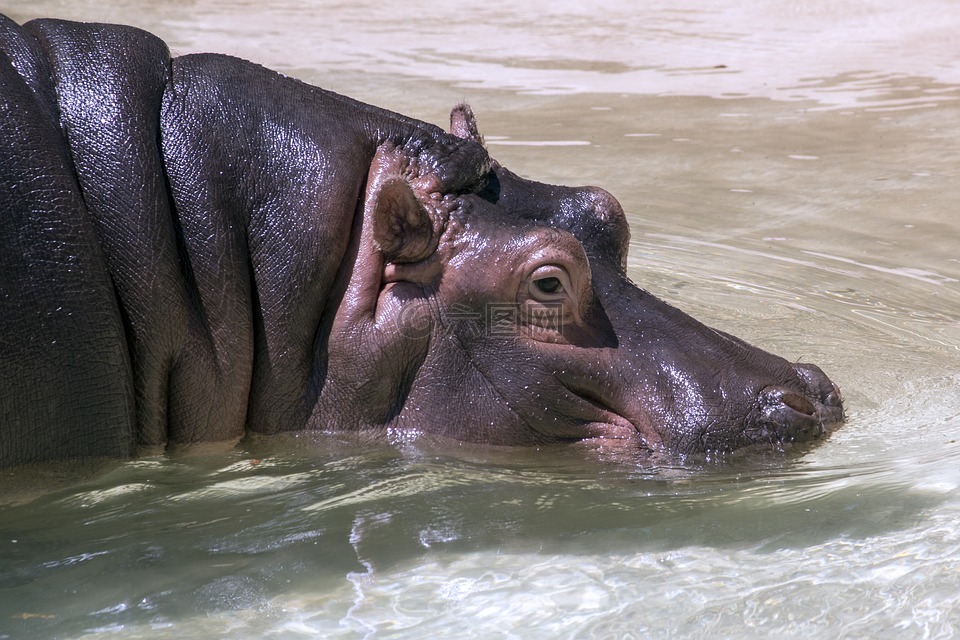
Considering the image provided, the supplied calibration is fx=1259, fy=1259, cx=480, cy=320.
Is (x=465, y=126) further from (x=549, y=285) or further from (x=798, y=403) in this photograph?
(x=798, y=403)

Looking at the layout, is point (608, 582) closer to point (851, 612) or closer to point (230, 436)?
point (851, 612)

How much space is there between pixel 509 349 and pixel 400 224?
1.65ft

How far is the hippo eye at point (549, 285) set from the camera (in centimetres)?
377

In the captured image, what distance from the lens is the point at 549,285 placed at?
3.78 meters

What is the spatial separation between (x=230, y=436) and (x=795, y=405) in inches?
68.3

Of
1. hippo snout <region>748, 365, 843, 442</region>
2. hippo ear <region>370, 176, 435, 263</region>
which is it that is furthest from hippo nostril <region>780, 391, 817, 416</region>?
hippo ear <region>370, 176, 435, 263</region>

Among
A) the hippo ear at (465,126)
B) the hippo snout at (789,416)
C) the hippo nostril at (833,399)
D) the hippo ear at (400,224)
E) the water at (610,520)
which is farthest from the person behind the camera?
the hippo ear at (465,126)

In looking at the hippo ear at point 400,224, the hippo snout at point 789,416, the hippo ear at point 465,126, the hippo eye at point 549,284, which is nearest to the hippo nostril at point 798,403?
the hippo snout at point 789,416

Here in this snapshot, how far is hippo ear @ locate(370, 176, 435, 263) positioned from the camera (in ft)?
12.2

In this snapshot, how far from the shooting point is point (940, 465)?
380 centimetres

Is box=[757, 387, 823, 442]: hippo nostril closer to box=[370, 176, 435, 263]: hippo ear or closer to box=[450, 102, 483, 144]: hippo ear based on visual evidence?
box=[370, 176, 435, 263]: hippo ear

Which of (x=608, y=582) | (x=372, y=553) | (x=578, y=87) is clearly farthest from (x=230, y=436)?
→ (x=578, y=87)

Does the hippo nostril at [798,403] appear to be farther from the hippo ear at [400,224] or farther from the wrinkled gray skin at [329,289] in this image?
the hippo ear at [400,224]

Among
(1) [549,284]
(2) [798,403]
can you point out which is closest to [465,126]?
(1) [549,284]
